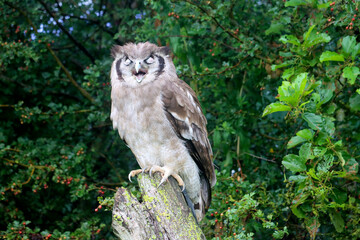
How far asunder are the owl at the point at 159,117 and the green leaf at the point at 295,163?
79 centimetres

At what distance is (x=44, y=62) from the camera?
5176mm

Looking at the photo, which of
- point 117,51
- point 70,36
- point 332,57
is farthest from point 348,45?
point 70,36

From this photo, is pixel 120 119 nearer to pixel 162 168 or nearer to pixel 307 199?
pixel 162 168

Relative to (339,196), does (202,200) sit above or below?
above

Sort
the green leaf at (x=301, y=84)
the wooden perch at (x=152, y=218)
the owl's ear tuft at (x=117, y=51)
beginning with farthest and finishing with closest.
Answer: the owl's ear tuft at (x=117, y=51) < the green leaf at (x=301, y=84) < the wooden perch at (x=152, y=218)

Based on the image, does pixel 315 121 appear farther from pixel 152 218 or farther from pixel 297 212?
A: pixel 152 218

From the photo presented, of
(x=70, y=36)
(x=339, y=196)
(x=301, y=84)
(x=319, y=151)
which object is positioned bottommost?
(x=339, y=196)

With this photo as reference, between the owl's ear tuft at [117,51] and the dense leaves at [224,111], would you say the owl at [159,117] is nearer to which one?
the owl's ear tuft at [117,51]

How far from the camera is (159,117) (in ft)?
10.8

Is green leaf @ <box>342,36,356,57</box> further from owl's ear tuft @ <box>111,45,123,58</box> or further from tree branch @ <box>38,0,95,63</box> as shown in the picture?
tree branch @ <box>38,0,95,63</box>

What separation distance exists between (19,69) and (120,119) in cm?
201

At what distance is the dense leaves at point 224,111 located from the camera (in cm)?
Answer: 299

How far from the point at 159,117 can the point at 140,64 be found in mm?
426

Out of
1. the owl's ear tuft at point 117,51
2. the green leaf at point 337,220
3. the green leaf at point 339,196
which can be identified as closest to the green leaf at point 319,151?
the green leaf at point 339,196
